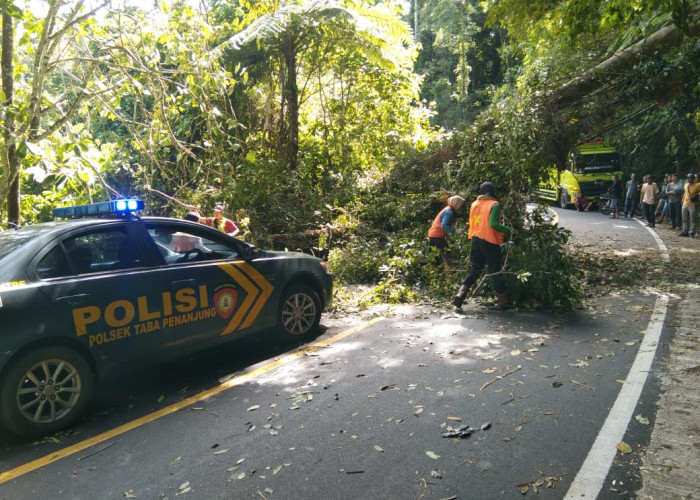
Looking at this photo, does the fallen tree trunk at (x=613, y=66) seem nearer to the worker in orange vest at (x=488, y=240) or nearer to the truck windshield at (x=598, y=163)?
the worker in orange vest at (x=488, y=240)

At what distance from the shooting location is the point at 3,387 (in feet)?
11.4

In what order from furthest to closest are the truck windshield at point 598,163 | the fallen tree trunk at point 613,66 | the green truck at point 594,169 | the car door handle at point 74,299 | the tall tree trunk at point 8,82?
the truck windshield at point 598,163, the green truck at point 594,169, the fallen tree trunk at point 613,66, the tall tree trunk at point 8,82, the car door handle at point 74,299

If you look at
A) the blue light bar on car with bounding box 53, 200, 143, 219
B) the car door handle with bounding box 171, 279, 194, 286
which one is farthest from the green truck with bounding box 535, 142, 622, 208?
the blue light bar on car with bounding box 53, 200, 143, 219

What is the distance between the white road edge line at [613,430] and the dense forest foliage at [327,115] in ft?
6.12

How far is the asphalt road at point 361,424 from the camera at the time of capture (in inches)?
117

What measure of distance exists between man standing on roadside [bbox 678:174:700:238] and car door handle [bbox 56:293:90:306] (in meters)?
15.0

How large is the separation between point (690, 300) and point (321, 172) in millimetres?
8385

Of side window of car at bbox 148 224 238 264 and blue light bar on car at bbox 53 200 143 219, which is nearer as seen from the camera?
blue light bar on car at bbox 53 200 143 219

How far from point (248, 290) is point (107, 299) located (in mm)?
1505

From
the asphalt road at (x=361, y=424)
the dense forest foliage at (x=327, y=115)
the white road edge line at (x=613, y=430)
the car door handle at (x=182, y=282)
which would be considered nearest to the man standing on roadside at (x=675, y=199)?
the dense forest foliage at (x=327, y=115)

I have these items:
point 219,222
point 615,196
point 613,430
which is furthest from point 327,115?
point 615,196

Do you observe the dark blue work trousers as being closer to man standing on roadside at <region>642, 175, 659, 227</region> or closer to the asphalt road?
the asphalt road

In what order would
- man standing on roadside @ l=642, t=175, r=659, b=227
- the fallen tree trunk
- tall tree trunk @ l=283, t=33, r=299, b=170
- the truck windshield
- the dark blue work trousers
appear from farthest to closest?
the truck windshield, man standing on roadside @ l=642, t=175, r=659, b=227, tall tree trunk @ l=283, t=33, r=299, b=170, the fallen tree trunk, the dark blue work trousers

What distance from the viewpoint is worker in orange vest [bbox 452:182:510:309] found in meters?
6.96
